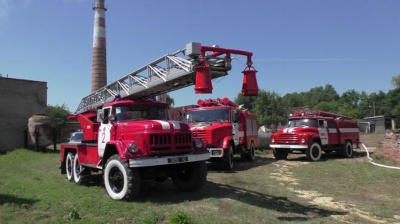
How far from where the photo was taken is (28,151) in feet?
68.4

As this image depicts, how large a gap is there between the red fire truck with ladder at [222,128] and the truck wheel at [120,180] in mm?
4815

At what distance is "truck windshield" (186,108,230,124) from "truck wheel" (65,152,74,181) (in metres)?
4.50

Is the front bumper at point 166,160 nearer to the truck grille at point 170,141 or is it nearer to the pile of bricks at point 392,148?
the truck grille at point 170,141

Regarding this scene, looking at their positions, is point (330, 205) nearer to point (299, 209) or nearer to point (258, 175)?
point (299, 209)

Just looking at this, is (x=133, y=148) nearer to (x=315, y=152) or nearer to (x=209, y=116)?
(x=209, y=116)

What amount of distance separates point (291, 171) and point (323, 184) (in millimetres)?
2528

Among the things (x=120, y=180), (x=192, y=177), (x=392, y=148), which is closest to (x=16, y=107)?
(x=120, y=180)

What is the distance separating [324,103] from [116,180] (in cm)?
10918

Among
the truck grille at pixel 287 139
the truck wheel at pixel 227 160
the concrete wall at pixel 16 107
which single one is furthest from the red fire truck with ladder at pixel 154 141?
the concrete wall at pixel 16 107

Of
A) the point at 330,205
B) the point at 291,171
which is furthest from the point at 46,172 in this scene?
the point at 330,205

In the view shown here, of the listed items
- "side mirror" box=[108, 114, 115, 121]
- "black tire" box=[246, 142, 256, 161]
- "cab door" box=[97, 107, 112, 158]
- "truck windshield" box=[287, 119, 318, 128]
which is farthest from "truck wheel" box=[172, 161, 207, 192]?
"truck windshield" box=[287, 119, 318, 128]

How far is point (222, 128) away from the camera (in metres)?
12.2

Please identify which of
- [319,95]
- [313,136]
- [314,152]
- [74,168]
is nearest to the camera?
[74,168]

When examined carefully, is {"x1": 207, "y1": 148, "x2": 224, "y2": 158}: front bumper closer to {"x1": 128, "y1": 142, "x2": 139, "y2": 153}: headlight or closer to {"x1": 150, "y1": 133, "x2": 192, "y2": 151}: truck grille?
{"x1": 150, "y1": 133, "x2": 192, "y2": 151}: truck grille
